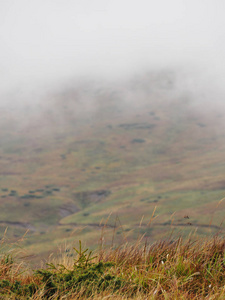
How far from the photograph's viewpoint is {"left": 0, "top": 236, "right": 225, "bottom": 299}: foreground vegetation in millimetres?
4809

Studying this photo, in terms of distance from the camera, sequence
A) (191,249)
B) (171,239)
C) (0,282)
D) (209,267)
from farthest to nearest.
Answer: (171,239)
(191,249)
(209,267)
(0,282)

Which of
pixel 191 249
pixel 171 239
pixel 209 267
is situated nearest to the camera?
pixel 209 267

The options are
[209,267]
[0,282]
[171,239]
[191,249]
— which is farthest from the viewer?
[171,239]

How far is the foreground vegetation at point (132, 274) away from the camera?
189 inches

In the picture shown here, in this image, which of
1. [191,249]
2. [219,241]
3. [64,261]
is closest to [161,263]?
[191,249]

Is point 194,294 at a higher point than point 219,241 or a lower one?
lower

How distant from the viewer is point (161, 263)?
18.9 feet

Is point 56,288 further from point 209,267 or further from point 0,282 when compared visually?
point 209,267

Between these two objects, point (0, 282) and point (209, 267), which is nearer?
point (0, 282)

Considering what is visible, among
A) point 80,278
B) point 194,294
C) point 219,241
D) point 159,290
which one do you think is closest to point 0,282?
point 80,278

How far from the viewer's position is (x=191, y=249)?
6.07m

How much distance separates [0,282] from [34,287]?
44 cm

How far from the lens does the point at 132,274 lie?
17.7ft

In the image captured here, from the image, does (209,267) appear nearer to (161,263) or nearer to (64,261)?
(161,263)
